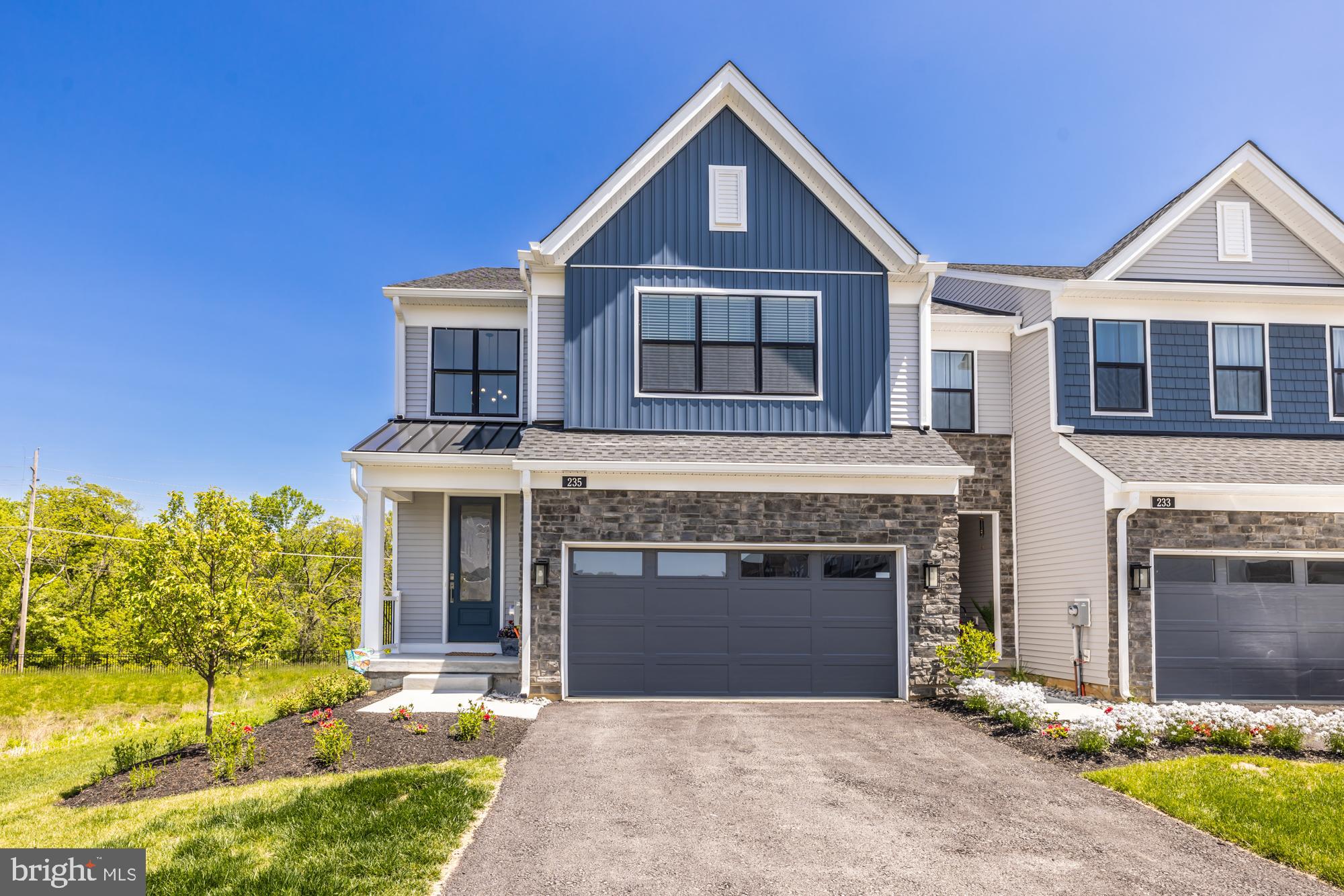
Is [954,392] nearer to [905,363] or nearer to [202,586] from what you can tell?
[905,363]

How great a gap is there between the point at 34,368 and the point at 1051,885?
4269 cm

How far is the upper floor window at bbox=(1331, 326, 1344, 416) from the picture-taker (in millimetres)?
14633

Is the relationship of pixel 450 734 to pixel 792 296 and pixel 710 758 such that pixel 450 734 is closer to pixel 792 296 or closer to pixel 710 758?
pixel 710 758

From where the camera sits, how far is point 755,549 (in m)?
12.3

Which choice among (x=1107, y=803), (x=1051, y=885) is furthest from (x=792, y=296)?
(x=1051, y=885)

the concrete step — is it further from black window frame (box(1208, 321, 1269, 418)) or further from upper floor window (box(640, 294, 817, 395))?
black window frame (box(1208, 321, 1269, 418))

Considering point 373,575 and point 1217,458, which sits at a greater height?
point 1217,458

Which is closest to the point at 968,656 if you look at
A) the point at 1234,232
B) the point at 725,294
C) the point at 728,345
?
the point at 728,345

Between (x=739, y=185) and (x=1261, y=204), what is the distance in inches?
360

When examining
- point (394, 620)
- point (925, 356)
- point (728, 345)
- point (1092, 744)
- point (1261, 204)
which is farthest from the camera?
point (1261, 204)

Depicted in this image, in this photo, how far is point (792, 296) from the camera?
13469 mm

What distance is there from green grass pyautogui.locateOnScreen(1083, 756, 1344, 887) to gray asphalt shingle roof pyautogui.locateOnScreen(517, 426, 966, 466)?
16.3 feet

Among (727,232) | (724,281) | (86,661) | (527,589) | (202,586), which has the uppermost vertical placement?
(727,232)

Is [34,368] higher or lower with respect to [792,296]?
higher
